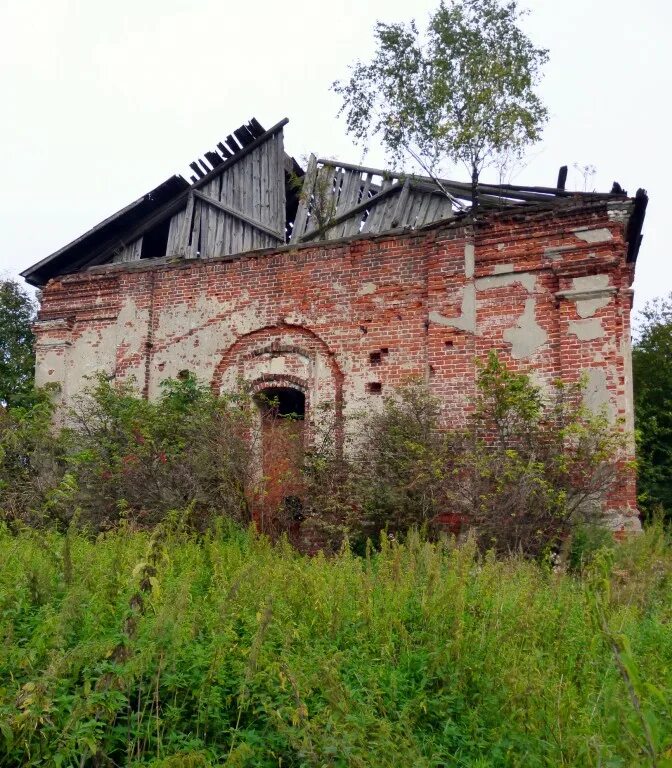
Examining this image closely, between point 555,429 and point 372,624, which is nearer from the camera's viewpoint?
point 372,624

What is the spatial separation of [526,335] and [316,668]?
714cm

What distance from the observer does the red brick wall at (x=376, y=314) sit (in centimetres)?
1023

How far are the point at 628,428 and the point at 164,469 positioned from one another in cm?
592

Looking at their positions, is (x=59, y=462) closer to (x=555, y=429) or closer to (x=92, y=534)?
(x=92, y=534)

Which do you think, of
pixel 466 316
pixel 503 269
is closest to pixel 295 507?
pixel 466 316

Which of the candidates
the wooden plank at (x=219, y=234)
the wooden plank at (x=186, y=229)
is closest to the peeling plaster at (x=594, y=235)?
the wooden plank at (x=219, y=234)

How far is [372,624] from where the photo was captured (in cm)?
484

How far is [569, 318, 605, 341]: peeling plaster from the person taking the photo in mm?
10055

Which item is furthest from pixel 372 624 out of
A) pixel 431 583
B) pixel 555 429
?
pixel 555 429

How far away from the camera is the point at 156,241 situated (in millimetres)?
15133

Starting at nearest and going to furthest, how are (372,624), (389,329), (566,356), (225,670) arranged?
(225,670) → (372,624) → (566,356) → (389,329)

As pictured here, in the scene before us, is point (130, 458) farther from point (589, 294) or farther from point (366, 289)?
point (589, 294)

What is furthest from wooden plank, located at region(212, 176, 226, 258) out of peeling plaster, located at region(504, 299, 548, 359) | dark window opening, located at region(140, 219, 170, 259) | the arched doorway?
Result: peeling plaster, located at region(504, 299, 548, 359)

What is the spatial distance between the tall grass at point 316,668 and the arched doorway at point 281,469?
4261 mm
